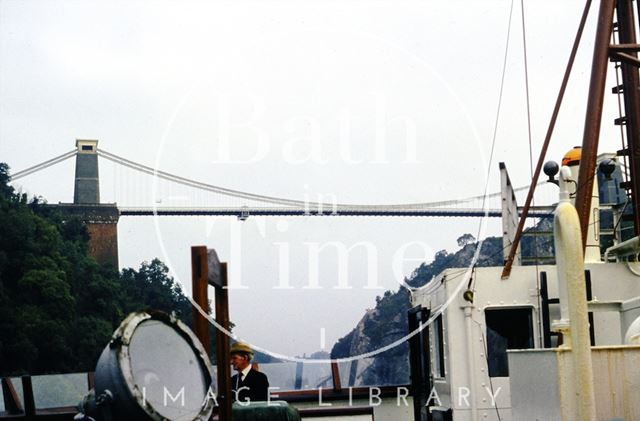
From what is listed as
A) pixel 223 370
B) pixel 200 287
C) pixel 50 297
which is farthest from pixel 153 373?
pixel 50 297

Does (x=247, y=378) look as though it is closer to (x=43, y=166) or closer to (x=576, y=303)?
(x=576, y=303)

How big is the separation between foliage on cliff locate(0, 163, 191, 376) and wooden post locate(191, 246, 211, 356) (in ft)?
126

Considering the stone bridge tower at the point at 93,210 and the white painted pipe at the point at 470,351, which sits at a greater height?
the stone bridge tower at the point at 93,210

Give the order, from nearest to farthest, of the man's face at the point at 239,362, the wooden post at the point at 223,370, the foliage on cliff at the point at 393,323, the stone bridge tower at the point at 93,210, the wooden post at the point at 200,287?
1. the wooden post at the point at 200,287
2. the wooden post at the point at 223,370
3. the man's face at the point at 239,362
4. the foliage on cliff at the point at 393,323
5. the stone bridge tower at the point at 93,210

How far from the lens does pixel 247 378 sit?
27.4 feet

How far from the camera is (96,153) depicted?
81000 millimetres

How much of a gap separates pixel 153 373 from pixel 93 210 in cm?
6690

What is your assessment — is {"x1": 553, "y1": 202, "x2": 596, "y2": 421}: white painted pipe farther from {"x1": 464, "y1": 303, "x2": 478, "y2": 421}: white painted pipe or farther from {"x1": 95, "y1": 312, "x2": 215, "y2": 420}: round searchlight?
{"x1": 464, "y1": 303, "x2": 478, "y2": 421}: white painted pipe

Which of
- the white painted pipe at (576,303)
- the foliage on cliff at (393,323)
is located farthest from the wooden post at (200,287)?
the foliage on cliff at (393,323)

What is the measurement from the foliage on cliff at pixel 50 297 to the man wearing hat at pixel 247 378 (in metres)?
35.9

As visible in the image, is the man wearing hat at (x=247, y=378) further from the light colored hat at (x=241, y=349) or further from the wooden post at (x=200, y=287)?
the wooden post at (x=200, y=287)

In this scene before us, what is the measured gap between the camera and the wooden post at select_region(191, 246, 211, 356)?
18.7ft

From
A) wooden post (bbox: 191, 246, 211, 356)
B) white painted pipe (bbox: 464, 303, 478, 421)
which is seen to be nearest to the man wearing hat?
wooden post (bbox: 191, 246, 211, 356)

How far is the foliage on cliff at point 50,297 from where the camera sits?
44.6 m
